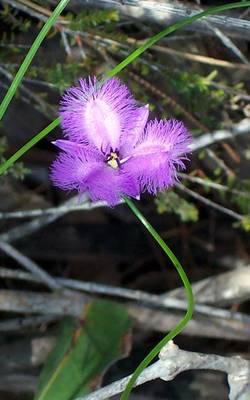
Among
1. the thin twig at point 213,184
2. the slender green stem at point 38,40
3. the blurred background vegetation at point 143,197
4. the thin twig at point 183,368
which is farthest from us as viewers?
the thin twig at point 213,184

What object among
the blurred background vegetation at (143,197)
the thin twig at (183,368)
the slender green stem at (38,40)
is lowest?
the thin twig at (183,368)

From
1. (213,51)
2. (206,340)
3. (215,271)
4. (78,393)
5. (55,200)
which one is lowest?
(78,393)

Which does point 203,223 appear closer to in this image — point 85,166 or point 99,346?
point 99,346

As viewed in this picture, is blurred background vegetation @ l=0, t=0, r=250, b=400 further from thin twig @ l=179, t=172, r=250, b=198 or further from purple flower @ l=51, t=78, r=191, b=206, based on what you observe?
purple flower @ l=51, t=78, r=191, b=206

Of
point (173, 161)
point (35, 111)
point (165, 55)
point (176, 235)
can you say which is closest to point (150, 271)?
point (176, 235)

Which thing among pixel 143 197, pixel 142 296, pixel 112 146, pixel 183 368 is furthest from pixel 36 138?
pixel 143 197

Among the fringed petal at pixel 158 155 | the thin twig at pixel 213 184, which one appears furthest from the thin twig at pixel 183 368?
the thin twig at pixel 213 184

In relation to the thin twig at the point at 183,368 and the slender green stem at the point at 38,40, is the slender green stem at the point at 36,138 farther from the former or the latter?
the thin twig at the point at 183,368

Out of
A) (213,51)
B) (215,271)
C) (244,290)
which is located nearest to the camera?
(213,51)

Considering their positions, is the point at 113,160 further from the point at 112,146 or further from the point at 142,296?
the point at 142,296
